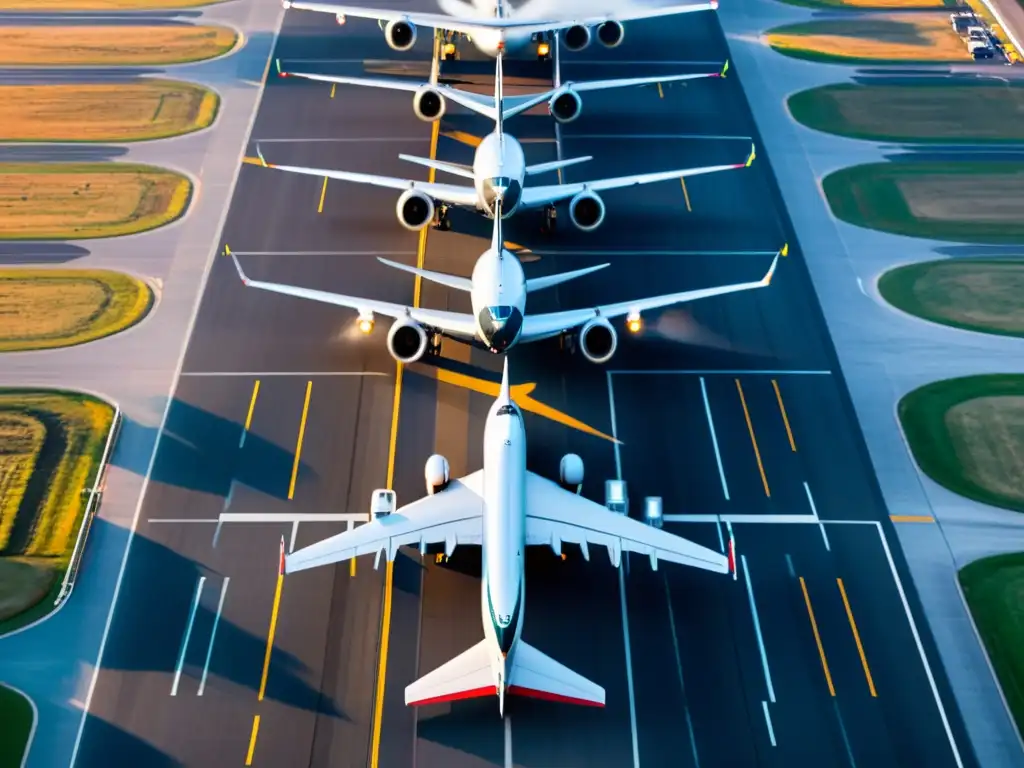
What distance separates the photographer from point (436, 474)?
136 feet

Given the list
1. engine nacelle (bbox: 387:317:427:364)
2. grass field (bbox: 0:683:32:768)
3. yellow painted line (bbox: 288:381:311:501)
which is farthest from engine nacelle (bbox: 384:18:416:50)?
grass field (bbox: 0:683:32:768)

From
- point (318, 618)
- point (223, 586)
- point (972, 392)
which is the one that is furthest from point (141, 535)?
point (972, 392)

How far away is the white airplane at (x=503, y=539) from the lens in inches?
1350

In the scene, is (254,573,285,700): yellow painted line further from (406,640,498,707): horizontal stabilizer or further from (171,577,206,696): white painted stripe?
(406,640,498,707): horizontal stabilizer

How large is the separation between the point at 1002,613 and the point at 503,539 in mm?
22302

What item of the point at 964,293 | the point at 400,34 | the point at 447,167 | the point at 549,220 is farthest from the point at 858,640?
the point at 400,34

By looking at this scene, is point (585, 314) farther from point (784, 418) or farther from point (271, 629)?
point (271, 629)

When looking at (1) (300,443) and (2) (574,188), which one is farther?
(2) (574,188)

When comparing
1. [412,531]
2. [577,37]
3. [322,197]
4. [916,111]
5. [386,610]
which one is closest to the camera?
Answer: [412,531]

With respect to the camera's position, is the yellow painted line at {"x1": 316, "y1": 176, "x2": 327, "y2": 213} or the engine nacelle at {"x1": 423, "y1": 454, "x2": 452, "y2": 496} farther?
the yellow painted line at {"x1": 316, "y1": 176, "x2": 327, "y2": 213}

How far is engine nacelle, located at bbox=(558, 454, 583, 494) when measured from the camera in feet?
139

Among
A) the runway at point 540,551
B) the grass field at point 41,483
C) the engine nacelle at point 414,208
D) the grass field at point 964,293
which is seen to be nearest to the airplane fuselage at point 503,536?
the runway at point 540,551

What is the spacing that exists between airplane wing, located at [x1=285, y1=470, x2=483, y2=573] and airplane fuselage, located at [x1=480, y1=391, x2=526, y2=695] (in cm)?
140

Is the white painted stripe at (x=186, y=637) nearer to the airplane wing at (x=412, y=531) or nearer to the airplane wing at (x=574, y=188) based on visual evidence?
the airplane wing at (x=412, y=531)
